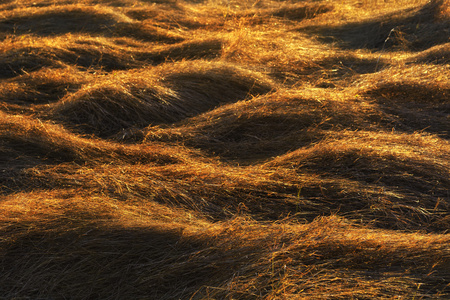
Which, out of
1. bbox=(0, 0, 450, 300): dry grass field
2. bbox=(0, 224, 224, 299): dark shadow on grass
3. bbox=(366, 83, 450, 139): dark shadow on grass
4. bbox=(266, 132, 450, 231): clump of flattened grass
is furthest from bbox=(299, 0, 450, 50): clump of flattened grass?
bbox=(0, 224, 224, 299): dark shadow on grass

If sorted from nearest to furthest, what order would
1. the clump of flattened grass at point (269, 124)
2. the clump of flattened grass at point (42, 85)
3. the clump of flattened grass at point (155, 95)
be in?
1. the clump of flattened grass at point (269, 124)
2. the clump of flattened grass at point (155, 95)
3. the clump of flattened grass at point (42, 85)

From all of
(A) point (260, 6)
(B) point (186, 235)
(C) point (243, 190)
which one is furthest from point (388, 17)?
(B) point (186, 235)

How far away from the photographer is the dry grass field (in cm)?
216

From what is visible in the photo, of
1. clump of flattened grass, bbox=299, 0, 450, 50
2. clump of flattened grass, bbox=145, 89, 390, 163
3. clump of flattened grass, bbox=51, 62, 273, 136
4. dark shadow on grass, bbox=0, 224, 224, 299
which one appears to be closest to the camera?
dark shadow on grass, bbox=0, 224, 224, 299

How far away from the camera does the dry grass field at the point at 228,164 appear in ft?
7.09

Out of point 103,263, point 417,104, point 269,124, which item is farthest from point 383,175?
point 103,263

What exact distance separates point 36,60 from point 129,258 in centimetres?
425

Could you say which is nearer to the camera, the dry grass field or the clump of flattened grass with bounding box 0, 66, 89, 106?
the dry grass field

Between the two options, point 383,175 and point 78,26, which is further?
point 78,26

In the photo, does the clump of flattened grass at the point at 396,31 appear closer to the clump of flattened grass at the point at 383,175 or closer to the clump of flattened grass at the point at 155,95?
the clump of flattened grass at the point at 155,95

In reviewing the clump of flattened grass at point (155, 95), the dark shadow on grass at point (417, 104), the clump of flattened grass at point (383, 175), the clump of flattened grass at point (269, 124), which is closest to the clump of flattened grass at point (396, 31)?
the dark shadow on grass at point (417, 104)

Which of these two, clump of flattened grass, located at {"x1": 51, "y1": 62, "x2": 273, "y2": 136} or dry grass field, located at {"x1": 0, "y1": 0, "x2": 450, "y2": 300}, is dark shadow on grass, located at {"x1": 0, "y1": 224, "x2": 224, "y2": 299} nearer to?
dry grass field, located at {"x1": 0, "y1": 0, "x2": 450, "y2": 300}

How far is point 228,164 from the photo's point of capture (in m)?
3.53

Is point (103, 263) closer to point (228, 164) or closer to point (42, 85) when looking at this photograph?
point (228, 164)
